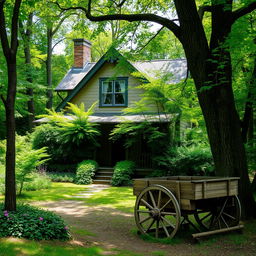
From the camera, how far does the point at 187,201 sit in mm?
7062

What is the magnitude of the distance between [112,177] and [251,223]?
10.3m

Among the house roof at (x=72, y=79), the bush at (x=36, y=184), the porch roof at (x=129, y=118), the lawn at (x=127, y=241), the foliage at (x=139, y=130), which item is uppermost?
the house roof at (x=72, y=79)

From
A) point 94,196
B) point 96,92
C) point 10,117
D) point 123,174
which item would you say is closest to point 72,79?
point 96,92

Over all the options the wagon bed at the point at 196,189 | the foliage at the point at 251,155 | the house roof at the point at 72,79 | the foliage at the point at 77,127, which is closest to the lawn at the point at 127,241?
the wagon bed at the point at 196,189

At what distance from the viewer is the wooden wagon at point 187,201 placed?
7.09 meters

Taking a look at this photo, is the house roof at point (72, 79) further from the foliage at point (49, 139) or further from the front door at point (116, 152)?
the front door at point (116, 152)

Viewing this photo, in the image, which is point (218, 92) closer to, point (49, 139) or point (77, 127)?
point (77, 127)

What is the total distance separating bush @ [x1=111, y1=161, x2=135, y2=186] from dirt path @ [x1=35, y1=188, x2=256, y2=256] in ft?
20.8

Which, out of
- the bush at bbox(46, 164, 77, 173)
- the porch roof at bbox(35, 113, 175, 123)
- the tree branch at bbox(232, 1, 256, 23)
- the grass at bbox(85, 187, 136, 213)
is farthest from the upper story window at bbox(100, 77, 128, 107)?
the tree branch at bbox(232, 1, 256, 23)

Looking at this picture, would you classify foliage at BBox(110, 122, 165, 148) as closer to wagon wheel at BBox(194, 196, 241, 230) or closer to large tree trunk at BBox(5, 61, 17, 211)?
wagon wheel at BBox(194, 196, 241, 230)

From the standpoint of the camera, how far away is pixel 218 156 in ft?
29.5

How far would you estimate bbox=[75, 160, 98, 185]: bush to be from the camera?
18.5m

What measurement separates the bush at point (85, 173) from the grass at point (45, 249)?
11.9 metres

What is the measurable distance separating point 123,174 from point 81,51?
35.6ft
